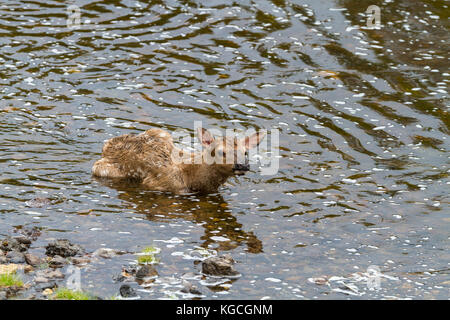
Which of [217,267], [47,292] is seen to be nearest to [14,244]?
[47,292]

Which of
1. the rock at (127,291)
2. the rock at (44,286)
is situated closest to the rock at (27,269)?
the rock at (44,286)

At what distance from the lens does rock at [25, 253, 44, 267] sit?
1148cm

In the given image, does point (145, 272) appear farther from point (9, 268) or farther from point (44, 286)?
point (9, 268)

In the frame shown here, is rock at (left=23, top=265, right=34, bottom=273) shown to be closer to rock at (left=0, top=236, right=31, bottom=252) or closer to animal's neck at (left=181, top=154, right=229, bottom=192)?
rock at (left=0, top=236, right=31, bottom=252)

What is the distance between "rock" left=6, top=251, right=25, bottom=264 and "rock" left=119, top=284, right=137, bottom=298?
170 centimetres

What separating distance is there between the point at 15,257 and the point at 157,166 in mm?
4290

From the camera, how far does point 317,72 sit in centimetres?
2059

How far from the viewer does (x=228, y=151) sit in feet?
47.6

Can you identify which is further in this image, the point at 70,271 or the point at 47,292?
the point at 70,271

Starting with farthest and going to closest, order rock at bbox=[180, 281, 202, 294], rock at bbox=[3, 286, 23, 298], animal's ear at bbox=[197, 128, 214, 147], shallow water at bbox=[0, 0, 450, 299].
→ animal's ear at bbox=[197, 128, 214, 147], shallow water at bbox=[0, 0, 450, 299], rock at bbox=[180, 281, 202, 294], rock at bbox=[3, 286, 23, 298]

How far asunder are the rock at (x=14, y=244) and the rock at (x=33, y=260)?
1.16 feet

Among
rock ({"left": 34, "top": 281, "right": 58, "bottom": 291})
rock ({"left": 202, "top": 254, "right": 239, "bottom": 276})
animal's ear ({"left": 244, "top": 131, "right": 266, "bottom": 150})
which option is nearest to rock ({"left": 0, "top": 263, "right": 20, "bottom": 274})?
rock ({"left": 34, "top": 281, "right": 58, "bottom": 291})
